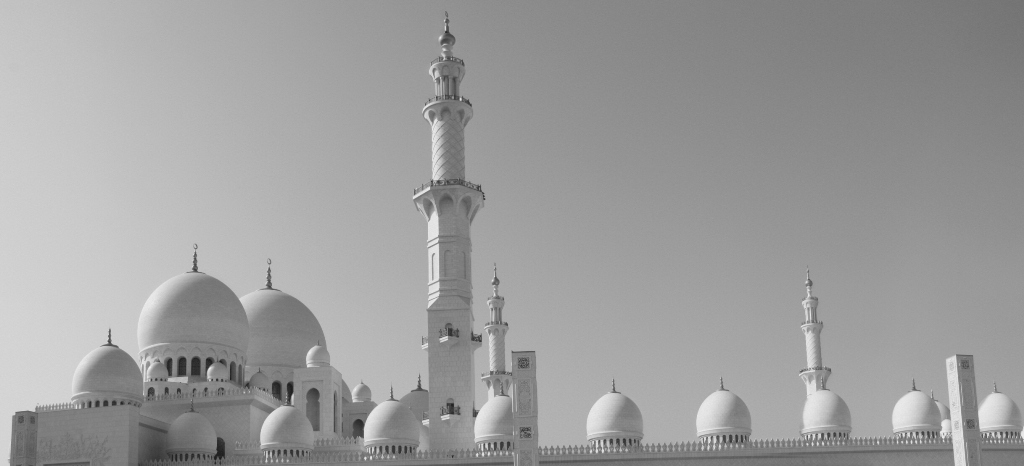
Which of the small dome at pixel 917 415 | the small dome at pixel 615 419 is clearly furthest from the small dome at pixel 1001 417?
the small dome at pixel 615 419

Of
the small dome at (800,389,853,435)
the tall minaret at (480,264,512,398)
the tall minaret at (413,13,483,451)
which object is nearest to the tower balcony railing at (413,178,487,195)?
the tall minaret at (413,13,483,451)

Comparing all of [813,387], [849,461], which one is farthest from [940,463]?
[813,387]

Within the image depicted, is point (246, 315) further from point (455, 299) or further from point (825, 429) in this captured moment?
point (825, 429)

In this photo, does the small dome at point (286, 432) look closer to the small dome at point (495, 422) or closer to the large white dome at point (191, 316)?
the small dome at point (495, 422)

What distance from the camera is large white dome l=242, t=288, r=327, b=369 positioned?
1644 inches

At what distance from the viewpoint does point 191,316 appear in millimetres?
38594

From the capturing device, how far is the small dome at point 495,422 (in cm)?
3325

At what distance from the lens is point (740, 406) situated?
33.9 meters

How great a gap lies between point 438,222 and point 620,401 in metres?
8.47

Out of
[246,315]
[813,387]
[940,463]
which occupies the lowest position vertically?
[940,463]

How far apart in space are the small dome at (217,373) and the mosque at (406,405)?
0.15ft

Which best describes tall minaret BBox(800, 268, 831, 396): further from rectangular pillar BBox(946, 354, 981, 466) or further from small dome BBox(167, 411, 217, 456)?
small dome BBox(167, 411, 217, 456)

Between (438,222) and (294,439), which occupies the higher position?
(438,222)

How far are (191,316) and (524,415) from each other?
45.6 feet
